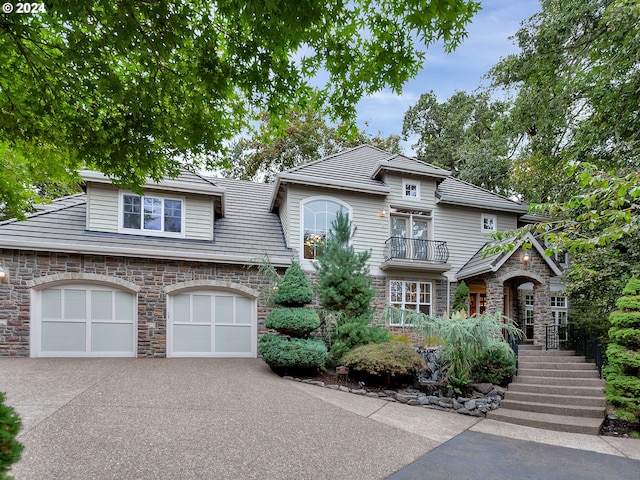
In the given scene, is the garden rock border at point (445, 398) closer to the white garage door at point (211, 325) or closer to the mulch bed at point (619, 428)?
the mulch bed at point (619, 428)

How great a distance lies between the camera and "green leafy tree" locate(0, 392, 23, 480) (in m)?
2.03

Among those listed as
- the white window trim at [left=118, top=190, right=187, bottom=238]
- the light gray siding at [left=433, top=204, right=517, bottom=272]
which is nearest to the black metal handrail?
the light gray siding at [left=433, top=204, right=517, bottom=272]

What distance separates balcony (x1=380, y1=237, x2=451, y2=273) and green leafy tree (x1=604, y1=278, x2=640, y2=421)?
629 centimetres

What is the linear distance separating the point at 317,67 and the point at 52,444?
5.45m

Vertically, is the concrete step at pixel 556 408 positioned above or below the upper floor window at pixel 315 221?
below

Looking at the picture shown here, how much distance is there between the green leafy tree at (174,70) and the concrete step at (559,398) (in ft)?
23.4

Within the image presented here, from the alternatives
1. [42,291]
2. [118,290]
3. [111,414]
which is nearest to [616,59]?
[111,414]

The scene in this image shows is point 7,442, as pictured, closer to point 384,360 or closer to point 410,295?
point 384,360

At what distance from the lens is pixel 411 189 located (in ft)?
47.5

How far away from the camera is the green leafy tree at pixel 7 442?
6.64 feet

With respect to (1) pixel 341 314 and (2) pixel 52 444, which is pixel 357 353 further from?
(2) pixel 52 444

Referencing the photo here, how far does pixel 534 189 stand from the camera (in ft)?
48.8

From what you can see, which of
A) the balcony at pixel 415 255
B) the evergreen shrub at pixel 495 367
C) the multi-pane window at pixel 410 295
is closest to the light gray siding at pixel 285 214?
the balcony at pixel 415 255

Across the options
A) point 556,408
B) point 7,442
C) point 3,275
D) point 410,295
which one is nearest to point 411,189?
point 410,295
